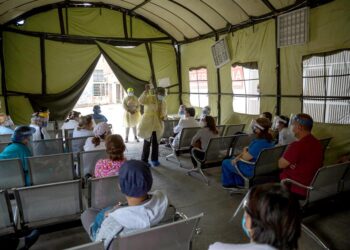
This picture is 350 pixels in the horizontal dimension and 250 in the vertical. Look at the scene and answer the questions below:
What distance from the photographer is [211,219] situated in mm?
3322

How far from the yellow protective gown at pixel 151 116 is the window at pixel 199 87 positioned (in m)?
2.99

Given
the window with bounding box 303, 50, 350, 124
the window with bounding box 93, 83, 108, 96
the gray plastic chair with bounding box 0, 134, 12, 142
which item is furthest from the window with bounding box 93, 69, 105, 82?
the window with bounding box 303, 50, 350, 124

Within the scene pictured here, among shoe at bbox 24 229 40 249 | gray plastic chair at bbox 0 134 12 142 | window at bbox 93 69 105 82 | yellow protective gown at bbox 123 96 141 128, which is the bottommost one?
shoe at bbox 24 229 40 249

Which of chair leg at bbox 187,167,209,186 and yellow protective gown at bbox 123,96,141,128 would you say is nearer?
chair leg at bbox 187,167,209,186

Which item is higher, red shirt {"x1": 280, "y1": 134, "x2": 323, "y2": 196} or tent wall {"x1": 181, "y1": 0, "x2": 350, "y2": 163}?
tent wall {"x1": 181, "y1": 0, "x2": 350, "y2": 163}

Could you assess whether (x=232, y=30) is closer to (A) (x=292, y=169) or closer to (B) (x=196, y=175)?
(B) (x=196, y=175)

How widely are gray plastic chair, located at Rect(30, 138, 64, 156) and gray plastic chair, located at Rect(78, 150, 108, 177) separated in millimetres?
955

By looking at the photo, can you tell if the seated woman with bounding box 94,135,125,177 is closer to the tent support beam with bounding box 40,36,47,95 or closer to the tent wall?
the tent wall

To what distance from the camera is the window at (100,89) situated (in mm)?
17734

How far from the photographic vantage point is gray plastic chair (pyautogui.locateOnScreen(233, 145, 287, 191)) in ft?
11.2

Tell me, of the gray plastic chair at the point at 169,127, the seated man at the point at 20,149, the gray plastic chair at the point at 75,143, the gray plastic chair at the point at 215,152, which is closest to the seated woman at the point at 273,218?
the seated man at the point at 20,149

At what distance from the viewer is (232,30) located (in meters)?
6.86

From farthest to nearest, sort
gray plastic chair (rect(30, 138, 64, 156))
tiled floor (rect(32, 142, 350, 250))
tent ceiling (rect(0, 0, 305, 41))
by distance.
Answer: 1. tent ceiling (rect(0, 0, 305, 41))
2. gray plastic chair (rect(30, 138, 64, 156))
3. tiled floor (rect(32, 142, 350, 250))

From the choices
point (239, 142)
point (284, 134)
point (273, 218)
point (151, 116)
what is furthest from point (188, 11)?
point (273, 218)
